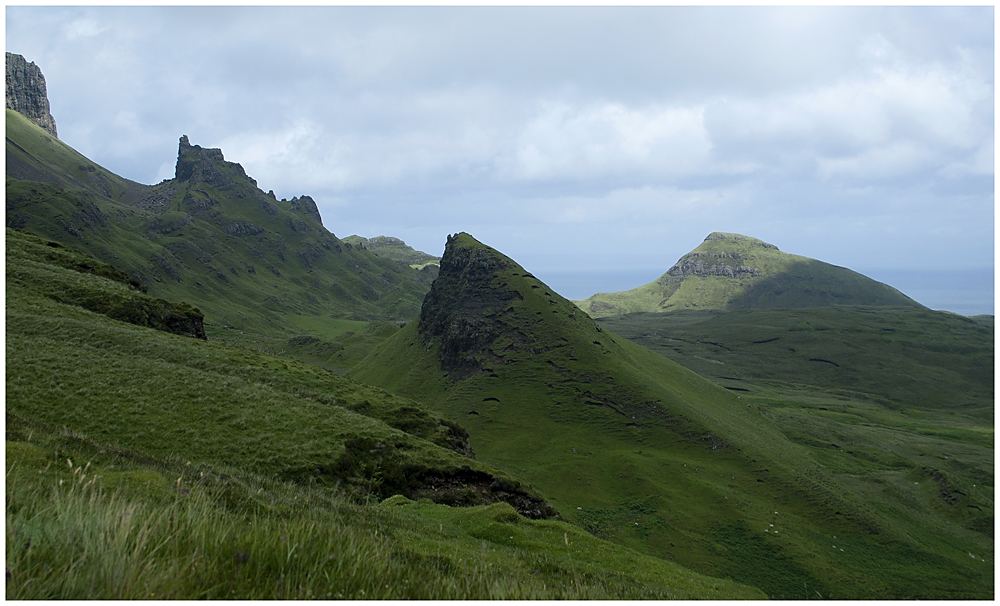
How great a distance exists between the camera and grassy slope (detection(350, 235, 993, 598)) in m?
50.8

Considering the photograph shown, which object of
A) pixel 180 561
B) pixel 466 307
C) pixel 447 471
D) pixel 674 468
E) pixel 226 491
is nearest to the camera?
pixel 180 561

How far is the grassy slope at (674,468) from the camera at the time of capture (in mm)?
50750

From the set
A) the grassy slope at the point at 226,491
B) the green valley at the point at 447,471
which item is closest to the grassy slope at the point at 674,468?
the green valley at the point at 447,471

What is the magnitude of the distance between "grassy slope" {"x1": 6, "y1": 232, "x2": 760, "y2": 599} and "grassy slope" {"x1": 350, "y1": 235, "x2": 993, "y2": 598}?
2588 centimetres

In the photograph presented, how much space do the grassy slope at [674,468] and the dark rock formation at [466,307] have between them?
8.76 feet

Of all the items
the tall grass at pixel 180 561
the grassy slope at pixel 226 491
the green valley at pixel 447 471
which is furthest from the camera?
the green valley at pixel 447 471

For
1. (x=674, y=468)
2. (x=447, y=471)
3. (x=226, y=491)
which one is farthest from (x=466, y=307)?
(x=226, y=491)

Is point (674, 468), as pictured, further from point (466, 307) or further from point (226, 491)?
point (226, 491)

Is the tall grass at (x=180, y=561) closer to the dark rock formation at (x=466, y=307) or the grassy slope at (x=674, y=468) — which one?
the grassy slope at (x=674, y=468)

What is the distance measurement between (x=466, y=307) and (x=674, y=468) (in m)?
55.8

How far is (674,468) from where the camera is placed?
6812 centimetres

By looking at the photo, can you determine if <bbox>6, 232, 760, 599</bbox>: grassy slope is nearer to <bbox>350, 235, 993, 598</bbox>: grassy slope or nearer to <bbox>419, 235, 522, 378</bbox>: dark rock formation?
<bbox>350, 235, 993, 598</bbox>: grassy slope

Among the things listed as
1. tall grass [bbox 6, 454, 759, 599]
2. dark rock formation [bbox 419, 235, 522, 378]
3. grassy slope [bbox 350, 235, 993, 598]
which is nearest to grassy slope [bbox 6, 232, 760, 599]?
tall grass [bbox 6, 454, 759, 599]

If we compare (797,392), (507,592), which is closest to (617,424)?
(507,592)
